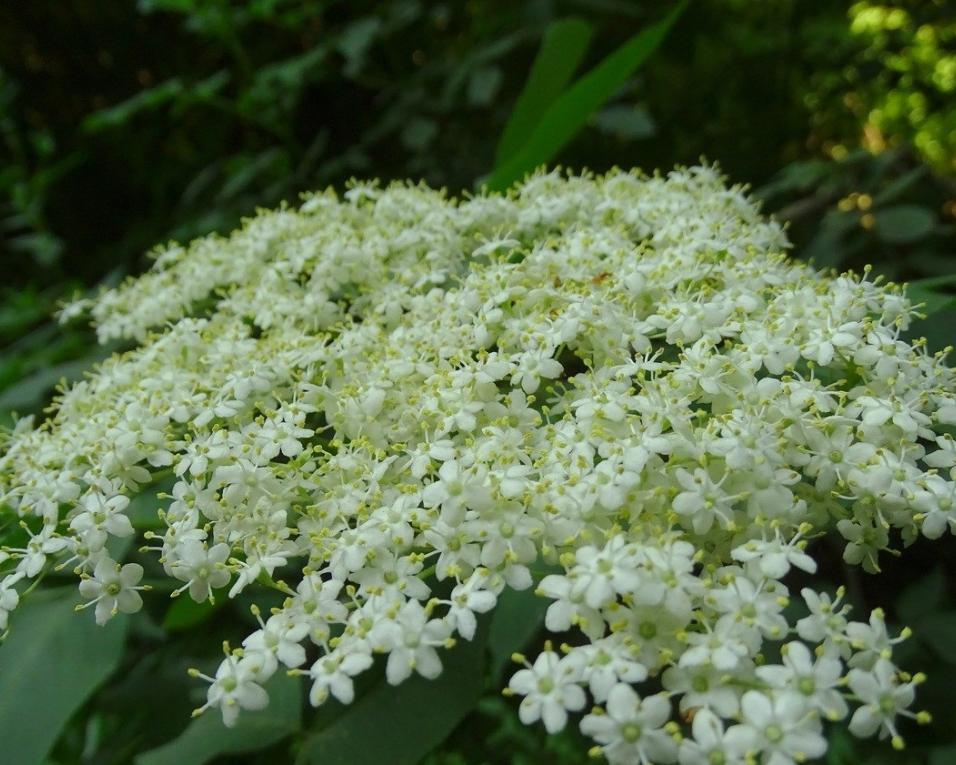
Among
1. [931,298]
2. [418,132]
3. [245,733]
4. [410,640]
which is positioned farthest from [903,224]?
[245,733]

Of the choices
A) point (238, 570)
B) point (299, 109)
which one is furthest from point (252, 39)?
point (238, 570)

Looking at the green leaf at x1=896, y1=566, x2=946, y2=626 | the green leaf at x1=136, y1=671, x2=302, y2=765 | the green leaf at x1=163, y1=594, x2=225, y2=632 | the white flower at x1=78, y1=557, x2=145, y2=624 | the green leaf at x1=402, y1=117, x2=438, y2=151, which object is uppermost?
the white flower at x1=78, y1=557, x2=145, y2=624

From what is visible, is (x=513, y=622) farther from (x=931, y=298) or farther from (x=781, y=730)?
(x=931, y=298)

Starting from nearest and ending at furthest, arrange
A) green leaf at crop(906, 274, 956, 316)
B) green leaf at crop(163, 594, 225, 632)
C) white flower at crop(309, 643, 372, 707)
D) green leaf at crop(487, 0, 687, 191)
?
white flower at crop(309, 643, 372, 707) → green leaf at crop(906, 274, 956, 316) → green leaf at crop(163, 594, 225, 632) → green leaf at crop(487, 0, 687, 191)

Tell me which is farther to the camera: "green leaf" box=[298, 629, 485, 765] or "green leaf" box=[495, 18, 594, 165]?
"green leaf" box=[495, 18, 594, 165]

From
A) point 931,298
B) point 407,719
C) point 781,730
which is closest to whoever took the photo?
point 781,730

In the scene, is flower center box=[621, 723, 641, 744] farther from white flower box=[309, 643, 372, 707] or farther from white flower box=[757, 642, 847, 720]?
white flower box=[309, 643, 372, 707]

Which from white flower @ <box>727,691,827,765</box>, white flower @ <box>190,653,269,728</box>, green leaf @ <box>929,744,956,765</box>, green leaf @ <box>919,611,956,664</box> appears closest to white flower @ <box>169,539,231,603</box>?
white flower @ <box>190,653,269,728</box>

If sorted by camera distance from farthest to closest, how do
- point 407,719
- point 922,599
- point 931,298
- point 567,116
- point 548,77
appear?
point 548,77, point 567,116, point 922,599, point 931,298, point 407,719

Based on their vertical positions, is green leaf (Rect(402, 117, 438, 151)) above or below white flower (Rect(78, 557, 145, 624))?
below
